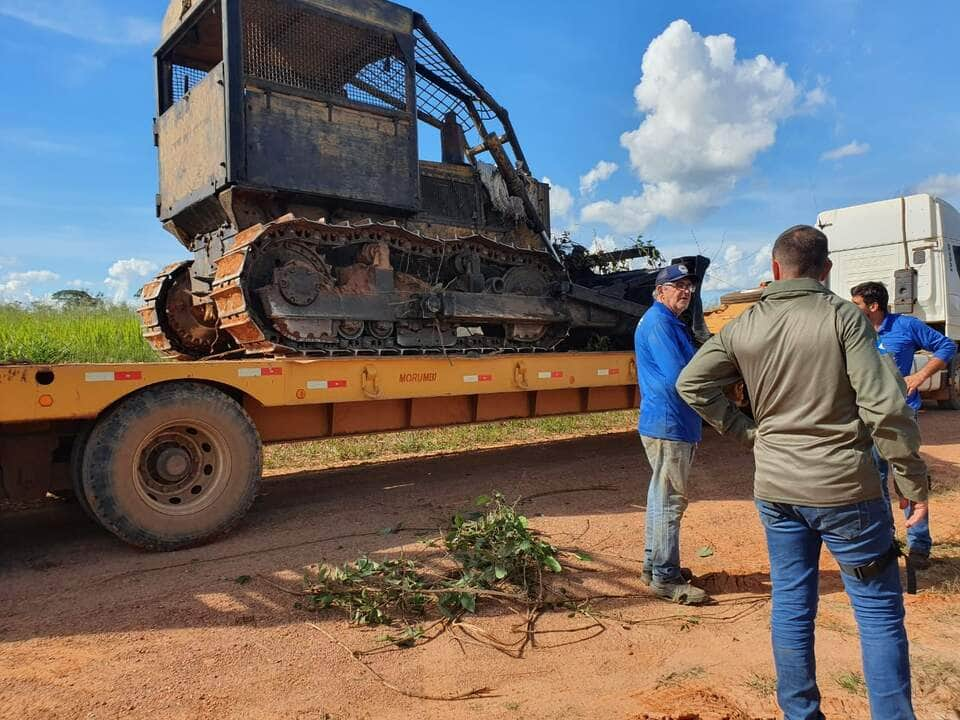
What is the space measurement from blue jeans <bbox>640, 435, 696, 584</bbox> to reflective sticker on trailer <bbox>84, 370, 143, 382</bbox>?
310cm

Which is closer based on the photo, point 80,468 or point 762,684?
point 762,684

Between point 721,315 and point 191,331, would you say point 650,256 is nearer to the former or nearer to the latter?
point 721,315

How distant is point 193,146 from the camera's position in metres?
6.72

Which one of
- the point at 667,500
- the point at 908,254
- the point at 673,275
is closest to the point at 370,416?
the point at 667,500

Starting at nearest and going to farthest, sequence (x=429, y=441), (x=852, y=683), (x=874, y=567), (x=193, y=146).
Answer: (x=874, y=567), (x=852, y=683), (x=193, y=146), (x=429, y=441)

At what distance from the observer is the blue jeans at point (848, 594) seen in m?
2.26

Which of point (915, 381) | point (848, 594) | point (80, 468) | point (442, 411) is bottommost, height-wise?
point (848, 594)

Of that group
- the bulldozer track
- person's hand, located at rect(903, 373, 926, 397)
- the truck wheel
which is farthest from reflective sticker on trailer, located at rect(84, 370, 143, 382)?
person's hand, located at rect(903, 373, 926, 397)

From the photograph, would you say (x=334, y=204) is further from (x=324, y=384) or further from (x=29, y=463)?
(x=29, y=463)

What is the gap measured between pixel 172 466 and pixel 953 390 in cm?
1253

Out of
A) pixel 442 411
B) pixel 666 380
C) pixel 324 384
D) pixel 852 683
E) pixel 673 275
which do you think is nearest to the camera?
pixel 852 683

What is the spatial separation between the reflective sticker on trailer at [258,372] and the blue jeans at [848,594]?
354 cm

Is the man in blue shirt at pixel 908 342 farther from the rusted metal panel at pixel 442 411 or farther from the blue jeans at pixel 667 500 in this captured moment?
the rusted metal panel at pixel 442 411

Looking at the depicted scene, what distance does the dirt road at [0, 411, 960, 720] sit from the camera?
9.18 ft
